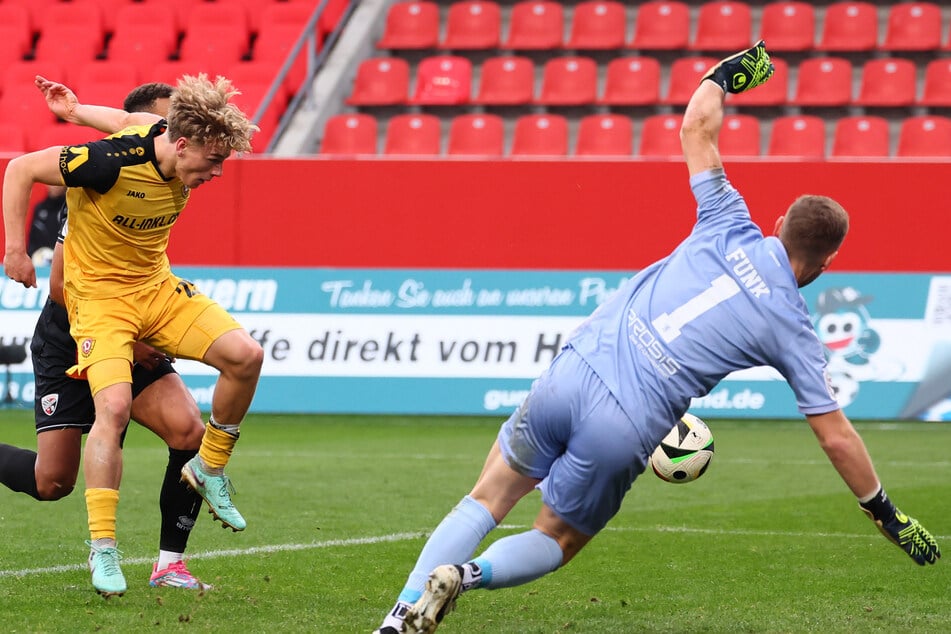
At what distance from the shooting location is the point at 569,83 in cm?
1758

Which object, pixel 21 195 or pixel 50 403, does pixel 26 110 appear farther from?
pixel 21 195

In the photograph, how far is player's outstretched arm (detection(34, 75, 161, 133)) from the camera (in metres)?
6.20

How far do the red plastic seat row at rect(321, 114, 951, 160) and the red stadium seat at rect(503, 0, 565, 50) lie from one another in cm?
135

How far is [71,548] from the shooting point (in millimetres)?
7176

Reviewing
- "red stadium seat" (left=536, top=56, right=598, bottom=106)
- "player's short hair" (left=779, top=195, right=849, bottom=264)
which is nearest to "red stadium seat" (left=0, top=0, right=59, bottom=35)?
"red stadium seat" (left=536, top=56, right=598, bottom=106)

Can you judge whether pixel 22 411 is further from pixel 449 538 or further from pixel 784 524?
pixel 449 538

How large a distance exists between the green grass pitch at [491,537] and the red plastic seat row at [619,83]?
6.24 metres

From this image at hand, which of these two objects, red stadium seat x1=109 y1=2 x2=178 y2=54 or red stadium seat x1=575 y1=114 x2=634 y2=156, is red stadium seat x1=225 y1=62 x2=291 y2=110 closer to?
red stadium seat x1=109 y1=2 x2=178 y2=54

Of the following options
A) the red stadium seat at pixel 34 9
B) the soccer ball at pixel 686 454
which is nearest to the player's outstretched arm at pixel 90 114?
the soccer ball at pixel 686 454

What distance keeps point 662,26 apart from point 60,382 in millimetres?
13118

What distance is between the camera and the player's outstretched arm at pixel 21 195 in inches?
221

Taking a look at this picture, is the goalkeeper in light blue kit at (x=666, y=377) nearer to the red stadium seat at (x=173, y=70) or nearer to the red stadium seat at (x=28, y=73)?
the red stadium seat at (x=173, y=70)

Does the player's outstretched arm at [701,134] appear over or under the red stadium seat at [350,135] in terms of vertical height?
over

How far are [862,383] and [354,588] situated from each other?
8164mm
